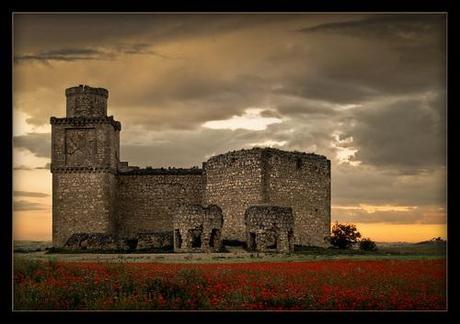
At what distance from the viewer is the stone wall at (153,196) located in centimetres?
4941

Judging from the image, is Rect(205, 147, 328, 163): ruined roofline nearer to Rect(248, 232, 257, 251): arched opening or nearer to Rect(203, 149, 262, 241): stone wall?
Rect(203, 149, 262, 241): stone wall

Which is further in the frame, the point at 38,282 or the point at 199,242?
the point at 199,242

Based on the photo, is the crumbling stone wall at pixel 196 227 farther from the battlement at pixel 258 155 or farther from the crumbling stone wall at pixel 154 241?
the battlement at pixel 258 155

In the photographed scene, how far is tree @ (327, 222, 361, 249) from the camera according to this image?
4506 centimetres

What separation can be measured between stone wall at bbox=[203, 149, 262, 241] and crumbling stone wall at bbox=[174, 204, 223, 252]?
5.27 metres

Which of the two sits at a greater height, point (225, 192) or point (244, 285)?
point (225, 192)

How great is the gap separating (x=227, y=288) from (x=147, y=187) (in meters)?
29.1

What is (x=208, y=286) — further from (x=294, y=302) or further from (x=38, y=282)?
(x=38, y=282)

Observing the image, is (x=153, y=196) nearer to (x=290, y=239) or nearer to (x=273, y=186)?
(x=273, y=186)

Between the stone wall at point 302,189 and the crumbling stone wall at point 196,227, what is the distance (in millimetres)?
5974

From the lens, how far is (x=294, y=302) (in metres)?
20.9

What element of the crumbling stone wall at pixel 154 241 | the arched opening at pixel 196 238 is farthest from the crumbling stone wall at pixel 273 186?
the arched opening at pixel 196 238

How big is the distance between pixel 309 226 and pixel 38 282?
81.8 ft
